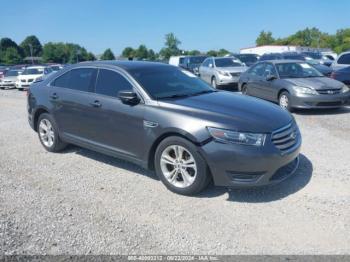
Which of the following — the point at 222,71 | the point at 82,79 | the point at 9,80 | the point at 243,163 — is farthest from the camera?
the point at 9,80

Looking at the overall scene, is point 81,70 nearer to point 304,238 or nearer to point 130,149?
point 130,149

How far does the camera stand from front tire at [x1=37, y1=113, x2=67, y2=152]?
6.49 m

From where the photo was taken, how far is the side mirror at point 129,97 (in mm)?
4941

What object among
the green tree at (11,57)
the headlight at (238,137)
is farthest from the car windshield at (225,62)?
the green tree at (11,57)

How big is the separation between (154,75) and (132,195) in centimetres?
180

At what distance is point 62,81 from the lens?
6414mm

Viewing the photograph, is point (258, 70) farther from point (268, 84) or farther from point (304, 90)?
point (304, 90)

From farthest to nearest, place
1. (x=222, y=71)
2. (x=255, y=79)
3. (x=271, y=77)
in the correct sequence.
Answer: (x=222, y=71)
(x=255, y=79)
(x=271, y=77)

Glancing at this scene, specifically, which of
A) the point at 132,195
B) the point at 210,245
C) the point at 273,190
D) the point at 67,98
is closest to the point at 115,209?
the point at 132,195

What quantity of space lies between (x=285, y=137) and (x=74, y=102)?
3206 mm

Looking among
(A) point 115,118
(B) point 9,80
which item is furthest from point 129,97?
(B) point 9,80

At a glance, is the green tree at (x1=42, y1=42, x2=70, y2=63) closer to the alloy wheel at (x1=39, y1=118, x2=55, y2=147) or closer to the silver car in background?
the silver car in background

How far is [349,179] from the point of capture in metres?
4.93

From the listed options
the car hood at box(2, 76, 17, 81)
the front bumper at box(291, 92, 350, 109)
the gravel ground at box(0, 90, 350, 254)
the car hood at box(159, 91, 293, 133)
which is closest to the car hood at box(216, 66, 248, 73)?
the front bumper at box(291, 92, 350, 109)
